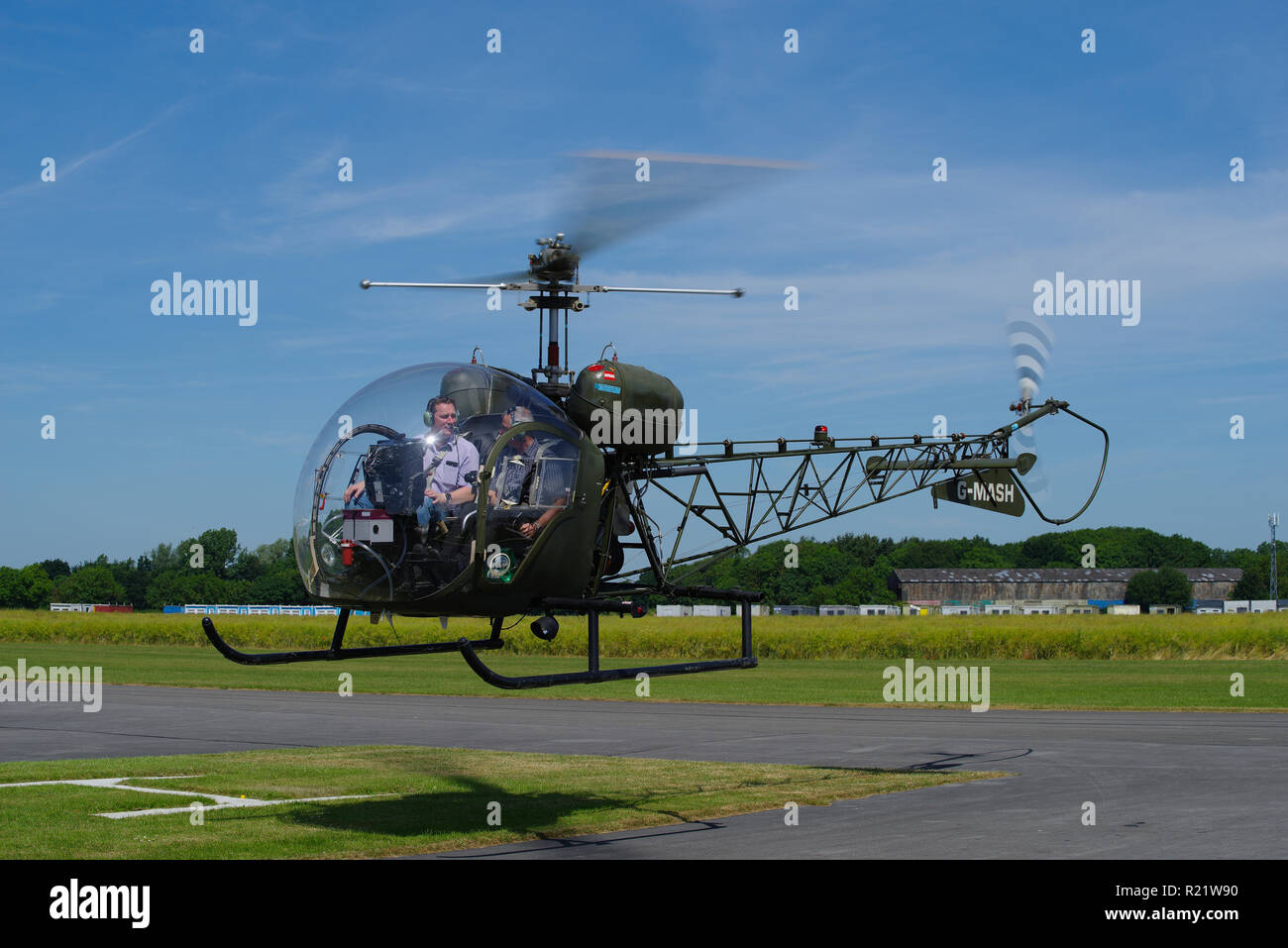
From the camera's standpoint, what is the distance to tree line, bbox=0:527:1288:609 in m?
93.6

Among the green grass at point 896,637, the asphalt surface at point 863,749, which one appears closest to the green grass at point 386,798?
the asphalt surface at point 863,749

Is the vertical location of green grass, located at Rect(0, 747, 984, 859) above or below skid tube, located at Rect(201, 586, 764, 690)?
below

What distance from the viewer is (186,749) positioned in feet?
80.8

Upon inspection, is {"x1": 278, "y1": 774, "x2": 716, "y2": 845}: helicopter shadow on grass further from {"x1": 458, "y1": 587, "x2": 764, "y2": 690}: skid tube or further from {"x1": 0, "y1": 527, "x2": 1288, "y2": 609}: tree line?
{"x1": 0, "y1": 527, "x2": 1288, "y2": 609}: tree line

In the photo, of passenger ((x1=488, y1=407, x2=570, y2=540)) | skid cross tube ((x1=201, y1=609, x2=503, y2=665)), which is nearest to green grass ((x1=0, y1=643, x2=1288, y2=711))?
skid cross tube ((x1=201, y1=609, x2=503, y2=665))

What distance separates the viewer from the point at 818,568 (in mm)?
139625

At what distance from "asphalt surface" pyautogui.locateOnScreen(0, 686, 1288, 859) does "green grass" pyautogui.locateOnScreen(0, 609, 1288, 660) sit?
1507 cm

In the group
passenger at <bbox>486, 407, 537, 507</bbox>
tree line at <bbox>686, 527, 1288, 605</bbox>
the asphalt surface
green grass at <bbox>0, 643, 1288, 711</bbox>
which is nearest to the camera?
passenger at <bbox>486, 407, 537, 507</bbox>

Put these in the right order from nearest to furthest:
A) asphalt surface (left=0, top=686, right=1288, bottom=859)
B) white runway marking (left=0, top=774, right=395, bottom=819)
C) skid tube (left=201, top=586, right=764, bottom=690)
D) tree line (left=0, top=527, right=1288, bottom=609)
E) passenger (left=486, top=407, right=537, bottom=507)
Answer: passenger (left=486, top=407, right=537, bottom=507) → skid tube (left=201, top=586, right=764, bottom=690) → asphalt surface (left=0, top=686, right=1288, bottom=859) → white runway marking (left=0, top=774, right=395, bottom=819) → tree line (left=0, top=527, right=1288, bottom=609)

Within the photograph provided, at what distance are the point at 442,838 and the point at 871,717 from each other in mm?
18585

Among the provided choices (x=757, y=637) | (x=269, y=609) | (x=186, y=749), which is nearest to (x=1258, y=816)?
(x=186, y=749)

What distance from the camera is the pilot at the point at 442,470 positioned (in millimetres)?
11891
